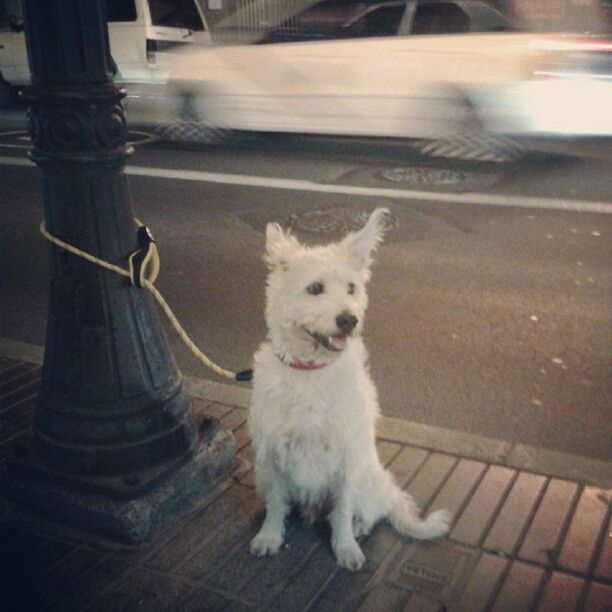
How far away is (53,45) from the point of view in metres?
3.13

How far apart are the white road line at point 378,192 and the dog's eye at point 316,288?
21.5ft

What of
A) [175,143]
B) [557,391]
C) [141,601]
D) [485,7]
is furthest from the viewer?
[175,143]

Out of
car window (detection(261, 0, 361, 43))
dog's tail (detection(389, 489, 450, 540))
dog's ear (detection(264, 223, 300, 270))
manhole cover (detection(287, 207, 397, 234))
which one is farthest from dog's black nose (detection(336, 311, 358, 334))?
car window (detection(261, 0, 361, 43))

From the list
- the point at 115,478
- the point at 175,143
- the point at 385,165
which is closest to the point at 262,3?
the point at 175,143

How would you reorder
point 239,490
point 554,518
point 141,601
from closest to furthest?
point 141,601, point 554,518, point 239,490

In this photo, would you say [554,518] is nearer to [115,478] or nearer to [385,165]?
[115,478]

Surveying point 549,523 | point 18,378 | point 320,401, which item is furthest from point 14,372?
point 549,523

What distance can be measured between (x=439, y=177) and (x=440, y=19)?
252 centimetres

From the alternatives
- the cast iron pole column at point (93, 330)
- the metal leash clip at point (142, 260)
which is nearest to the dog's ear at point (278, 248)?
the metal leash clip at point (142, 260)

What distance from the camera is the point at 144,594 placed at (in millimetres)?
3105

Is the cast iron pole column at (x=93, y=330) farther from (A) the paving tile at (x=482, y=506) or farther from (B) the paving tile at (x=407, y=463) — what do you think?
(A) the paving tile at (x=482, y=506)

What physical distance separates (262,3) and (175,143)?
3353mm

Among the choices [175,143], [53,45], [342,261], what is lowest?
[175,143]

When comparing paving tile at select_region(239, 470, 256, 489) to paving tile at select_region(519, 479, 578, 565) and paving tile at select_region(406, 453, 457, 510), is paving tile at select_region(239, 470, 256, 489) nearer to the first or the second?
paving tile at select_region(406, 453, 457, 510)
